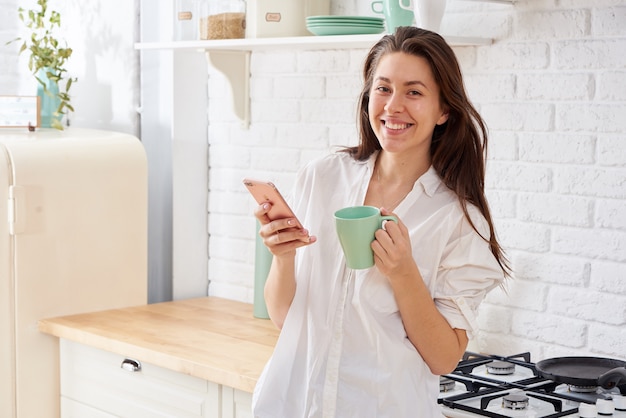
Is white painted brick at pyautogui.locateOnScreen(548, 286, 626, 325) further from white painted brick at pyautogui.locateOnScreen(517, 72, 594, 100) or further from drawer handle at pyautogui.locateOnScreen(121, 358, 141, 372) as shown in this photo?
drawer handle at pyautogui.locateOnScreen(121, 358, 141, 372)

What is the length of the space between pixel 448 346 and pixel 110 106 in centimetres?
217

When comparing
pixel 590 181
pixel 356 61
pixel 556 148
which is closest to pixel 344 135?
pixel 356 61

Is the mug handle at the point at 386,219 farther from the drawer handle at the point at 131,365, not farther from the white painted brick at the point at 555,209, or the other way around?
the drawer handle at the point at 131,365

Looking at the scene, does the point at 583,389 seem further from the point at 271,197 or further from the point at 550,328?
the point at 271,197

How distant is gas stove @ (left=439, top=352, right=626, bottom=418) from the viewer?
2.00 m

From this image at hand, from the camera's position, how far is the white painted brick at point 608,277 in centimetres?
239

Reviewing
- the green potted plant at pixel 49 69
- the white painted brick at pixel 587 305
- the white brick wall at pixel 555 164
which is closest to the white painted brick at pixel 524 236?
the white brick wall at pixel 555 164

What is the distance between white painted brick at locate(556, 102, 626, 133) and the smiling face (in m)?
0.70

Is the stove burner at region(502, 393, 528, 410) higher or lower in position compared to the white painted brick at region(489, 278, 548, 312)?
lower

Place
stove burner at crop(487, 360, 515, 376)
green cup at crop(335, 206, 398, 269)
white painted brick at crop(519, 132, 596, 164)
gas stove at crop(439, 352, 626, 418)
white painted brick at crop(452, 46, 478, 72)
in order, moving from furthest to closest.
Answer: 1. white painted brick at crop(452, 46, 478, 72)
2. white painted brick at crop(519, 132, 596, 164)
3. stove burner at crop(487, 360, 515, 376)
4. gas stove at crop(439, 352, 626, 418)
5. green cup at crop(335, 206, 398, 269)

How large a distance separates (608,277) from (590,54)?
0.56m

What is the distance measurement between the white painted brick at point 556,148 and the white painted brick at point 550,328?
0.41 m

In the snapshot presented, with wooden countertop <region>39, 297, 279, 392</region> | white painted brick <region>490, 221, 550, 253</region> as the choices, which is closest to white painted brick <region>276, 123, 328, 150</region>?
wooden countertop <region>39, 297, 279, 392</region>

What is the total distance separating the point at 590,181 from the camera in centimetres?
244
